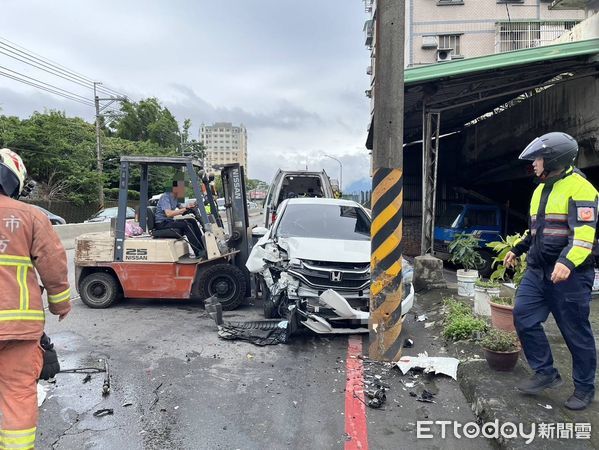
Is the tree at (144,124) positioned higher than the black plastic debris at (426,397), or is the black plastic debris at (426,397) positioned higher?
the tree at (144,124)

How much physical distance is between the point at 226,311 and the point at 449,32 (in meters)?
22.9

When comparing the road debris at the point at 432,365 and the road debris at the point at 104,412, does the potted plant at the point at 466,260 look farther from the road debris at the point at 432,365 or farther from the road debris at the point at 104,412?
the road debris at the point at 104,412

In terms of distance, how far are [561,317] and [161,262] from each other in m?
5.27

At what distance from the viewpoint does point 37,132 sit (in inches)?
1005

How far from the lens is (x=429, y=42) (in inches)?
960

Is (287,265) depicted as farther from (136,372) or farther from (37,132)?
(37,132)

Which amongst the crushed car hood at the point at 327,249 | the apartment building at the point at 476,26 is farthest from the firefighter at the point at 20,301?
the apartment building at the point at 476,26

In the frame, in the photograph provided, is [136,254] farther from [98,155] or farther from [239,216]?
[98,155]

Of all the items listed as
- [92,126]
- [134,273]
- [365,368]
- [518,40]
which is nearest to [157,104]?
[92,126]

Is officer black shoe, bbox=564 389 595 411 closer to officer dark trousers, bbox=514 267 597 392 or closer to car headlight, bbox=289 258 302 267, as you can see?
officer dark trousers, bbox=514 267 597 392

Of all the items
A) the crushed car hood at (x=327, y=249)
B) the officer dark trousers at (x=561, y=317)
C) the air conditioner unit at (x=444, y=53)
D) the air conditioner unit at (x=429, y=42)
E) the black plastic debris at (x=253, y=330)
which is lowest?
the black plastic debris at (x=253, y=330)

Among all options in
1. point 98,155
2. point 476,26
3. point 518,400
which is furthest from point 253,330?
point 98,155

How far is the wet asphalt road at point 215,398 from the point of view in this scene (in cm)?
329

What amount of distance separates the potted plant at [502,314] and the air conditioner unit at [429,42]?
22321mm
